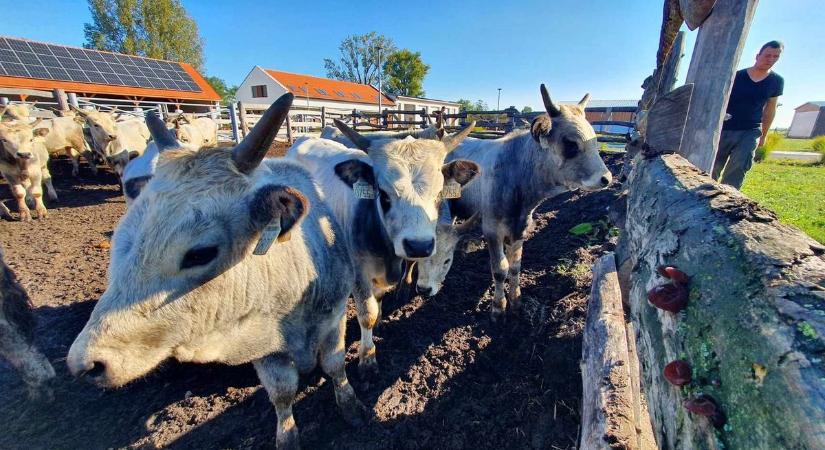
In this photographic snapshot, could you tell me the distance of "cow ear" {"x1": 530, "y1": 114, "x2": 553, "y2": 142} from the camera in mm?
4152

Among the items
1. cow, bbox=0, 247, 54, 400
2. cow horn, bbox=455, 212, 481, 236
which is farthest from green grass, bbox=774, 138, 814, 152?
cow, bbox=0, 247, 54, 400

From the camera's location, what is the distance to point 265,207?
1.86m

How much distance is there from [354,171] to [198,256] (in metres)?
1.60

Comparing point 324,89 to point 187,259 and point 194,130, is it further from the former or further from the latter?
point 187,259

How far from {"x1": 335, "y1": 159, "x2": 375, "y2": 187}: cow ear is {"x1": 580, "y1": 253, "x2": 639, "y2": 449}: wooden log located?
212 cm

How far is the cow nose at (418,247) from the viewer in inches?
105

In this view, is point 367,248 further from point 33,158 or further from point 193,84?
point 193,84

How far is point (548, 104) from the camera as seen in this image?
4.24 meters

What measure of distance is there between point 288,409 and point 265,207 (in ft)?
5.43

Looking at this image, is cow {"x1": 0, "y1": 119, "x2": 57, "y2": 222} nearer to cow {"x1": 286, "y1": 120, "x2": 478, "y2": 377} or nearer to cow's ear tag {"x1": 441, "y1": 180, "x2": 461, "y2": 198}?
cow {"x1": 286, "y1": 120, "x2": 478, "y2": 377}

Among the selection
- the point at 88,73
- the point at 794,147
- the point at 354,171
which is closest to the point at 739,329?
the point at 354,171

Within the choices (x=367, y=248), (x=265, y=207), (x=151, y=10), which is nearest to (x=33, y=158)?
(x=367, y=248)

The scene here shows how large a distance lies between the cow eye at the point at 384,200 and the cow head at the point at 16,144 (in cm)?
864

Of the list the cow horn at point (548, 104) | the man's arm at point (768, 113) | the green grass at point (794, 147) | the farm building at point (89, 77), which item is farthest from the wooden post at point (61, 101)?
the green grass at point (794, 147)
